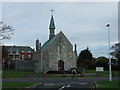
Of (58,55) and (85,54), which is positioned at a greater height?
(85,54)

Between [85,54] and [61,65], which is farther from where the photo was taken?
[85,54]

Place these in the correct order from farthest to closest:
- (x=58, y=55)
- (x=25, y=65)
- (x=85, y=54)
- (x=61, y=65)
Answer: (x=85, y=54)
(x=25, y=65)
(x=61, y=65)
(x=58, y=55)

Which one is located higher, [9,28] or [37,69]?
[9,28]

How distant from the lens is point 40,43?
315ft

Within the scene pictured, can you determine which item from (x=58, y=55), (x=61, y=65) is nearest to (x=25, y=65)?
(x=61, y=65)

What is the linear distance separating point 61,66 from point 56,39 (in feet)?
27.1

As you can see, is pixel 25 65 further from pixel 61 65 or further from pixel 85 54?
pixel 85 54

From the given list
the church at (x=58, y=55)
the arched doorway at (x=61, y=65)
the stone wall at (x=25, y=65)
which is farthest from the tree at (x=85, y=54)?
the arched doorway at (x=61, y=65)

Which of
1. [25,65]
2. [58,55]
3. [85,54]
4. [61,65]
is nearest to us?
[58,55]

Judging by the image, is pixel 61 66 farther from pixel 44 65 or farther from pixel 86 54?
pixel 86 54

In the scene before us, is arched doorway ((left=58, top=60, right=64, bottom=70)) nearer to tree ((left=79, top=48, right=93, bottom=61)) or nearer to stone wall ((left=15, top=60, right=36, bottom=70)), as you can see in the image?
stone wall ((left=15, top=60, right=36, bottom=70))

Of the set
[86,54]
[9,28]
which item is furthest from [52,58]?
[9,28]

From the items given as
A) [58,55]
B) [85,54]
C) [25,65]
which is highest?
[85,54]

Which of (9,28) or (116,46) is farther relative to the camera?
(116,46)
